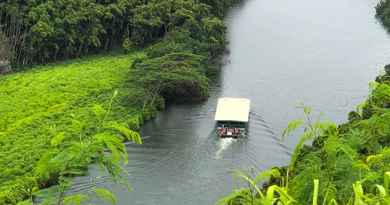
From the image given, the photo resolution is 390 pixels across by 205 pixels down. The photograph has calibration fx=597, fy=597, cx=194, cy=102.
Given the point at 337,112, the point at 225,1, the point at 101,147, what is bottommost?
the point at 337,112

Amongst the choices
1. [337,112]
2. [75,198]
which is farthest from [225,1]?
[75,198]

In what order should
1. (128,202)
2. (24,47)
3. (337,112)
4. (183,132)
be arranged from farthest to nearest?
(24,47)
(337,112)
(183,132)
(128,202)

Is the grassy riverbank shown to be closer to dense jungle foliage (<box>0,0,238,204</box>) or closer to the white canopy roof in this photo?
dense jungle foliage (<box>0,0,238,204</box>)

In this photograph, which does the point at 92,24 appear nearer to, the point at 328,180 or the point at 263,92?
the point at 263,92

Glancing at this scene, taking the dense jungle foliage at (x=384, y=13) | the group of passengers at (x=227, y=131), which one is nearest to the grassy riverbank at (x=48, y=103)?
the group of passengers at (x=227, y=131)

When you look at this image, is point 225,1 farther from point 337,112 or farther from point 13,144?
point 13,144

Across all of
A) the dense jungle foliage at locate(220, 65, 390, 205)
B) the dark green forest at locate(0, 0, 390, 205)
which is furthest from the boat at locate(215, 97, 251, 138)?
the dense jungle foliage at locate(220, 65, 390, 205)
